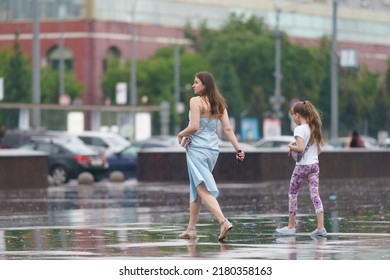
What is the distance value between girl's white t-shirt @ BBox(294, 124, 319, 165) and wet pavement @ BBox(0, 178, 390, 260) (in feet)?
2.80

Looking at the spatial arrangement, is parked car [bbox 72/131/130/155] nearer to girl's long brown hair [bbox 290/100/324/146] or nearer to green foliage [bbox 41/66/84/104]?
girl's long brown hair [bbox 290/100/324/146]

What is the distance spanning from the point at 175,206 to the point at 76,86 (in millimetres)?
80231

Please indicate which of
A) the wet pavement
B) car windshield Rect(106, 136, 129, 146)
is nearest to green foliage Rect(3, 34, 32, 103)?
car windshield Rect(106, 136, 129, 146)

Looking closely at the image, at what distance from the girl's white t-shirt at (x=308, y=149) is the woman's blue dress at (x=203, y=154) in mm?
1225

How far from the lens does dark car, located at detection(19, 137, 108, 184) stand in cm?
4300

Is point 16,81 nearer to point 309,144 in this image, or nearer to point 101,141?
point 101,141

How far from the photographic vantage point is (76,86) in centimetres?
10538

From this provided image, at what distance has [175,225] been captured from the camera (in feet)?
64.7

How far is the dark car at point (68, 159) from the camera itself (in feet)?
141

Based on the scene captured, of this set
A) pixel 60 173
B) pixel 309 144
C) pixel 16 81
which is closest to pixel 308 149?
pixel 309 144

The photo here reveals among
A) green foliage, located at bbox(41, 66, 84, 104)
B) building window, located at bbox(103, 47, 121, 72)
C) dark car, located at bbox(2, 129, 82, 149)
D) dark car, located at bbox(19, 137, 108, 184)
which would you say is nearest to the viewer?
dark car, located at bbox(19, 137, 108, 184)

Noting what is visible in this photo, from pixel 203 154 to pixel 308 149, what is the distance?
62.9 inches
